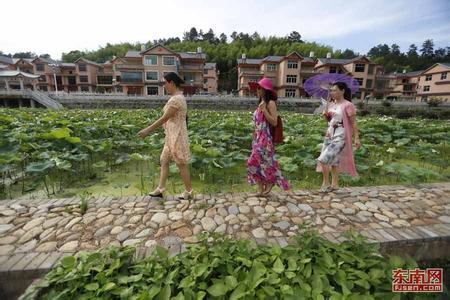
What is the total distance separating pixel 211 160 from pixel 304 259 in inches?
108

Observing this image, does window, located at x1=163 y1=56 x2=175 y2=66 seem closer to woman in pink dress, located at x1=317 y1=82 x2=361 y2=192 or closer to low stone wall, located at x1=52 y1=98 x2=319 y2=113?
low stone wall, located at x1=52 y1=98 x2=319 y2=113

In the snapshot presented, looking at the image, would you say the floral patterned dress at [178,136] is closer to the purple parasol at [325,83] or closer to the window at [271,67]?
the purple parasol at [325,83]

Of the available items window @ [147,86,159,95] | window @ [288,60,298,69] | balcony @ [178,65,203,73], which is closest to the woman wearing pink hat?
window @ [147,86,159,95]

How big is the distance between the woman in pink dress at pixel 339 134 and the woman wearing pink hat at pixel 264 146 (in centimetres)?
84

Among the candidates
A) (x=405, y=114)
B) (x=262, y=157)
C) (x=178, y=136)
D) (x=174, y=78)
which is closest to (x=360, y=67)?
(x=405, y=114)

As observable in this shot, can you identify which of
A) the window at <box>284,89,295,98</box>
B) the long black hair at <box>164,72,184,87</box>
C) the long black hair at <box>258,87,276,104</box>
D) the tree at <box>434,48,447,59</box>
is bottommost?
the long black hair at <box>258,87,276,104</box>

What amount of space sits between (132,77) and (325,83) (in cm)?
3574

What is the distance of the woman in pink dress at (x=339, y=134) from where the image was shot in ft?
12.0

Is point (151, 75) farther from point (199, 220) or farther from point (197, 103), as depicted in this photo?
point (199, 220)

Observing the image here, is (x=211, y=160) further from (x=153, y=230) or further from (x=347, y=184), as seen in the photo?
(x=347, y=184)

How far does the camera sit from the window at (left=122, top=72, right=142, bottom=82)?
116ft

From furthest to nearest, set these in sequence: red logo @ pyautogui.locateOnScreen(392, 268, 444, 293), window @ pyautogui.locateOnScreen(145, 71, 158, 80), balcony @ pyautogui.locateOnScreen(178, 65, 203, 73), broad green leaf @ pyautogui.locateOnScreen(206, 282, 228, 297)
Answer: balcony @ pyautogui.locateOnScreen(178, 65, 203, 73)
window @ pyautogui.locateOnScreen(145, 71, 158, 80)
red logo @ pyautogui.locateOnScreen(392, 268, 444, 293)
broad green leaf @ pyautogui.locateOnScreen(206, 282, 228, 297)

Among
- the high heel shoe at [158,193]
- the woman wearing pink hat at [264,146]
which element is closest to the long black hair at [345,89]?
the woman wearing pink hat at [264,146]

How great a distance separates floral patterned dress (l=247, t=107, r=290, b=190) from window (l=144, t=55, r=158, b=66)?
34.1m
